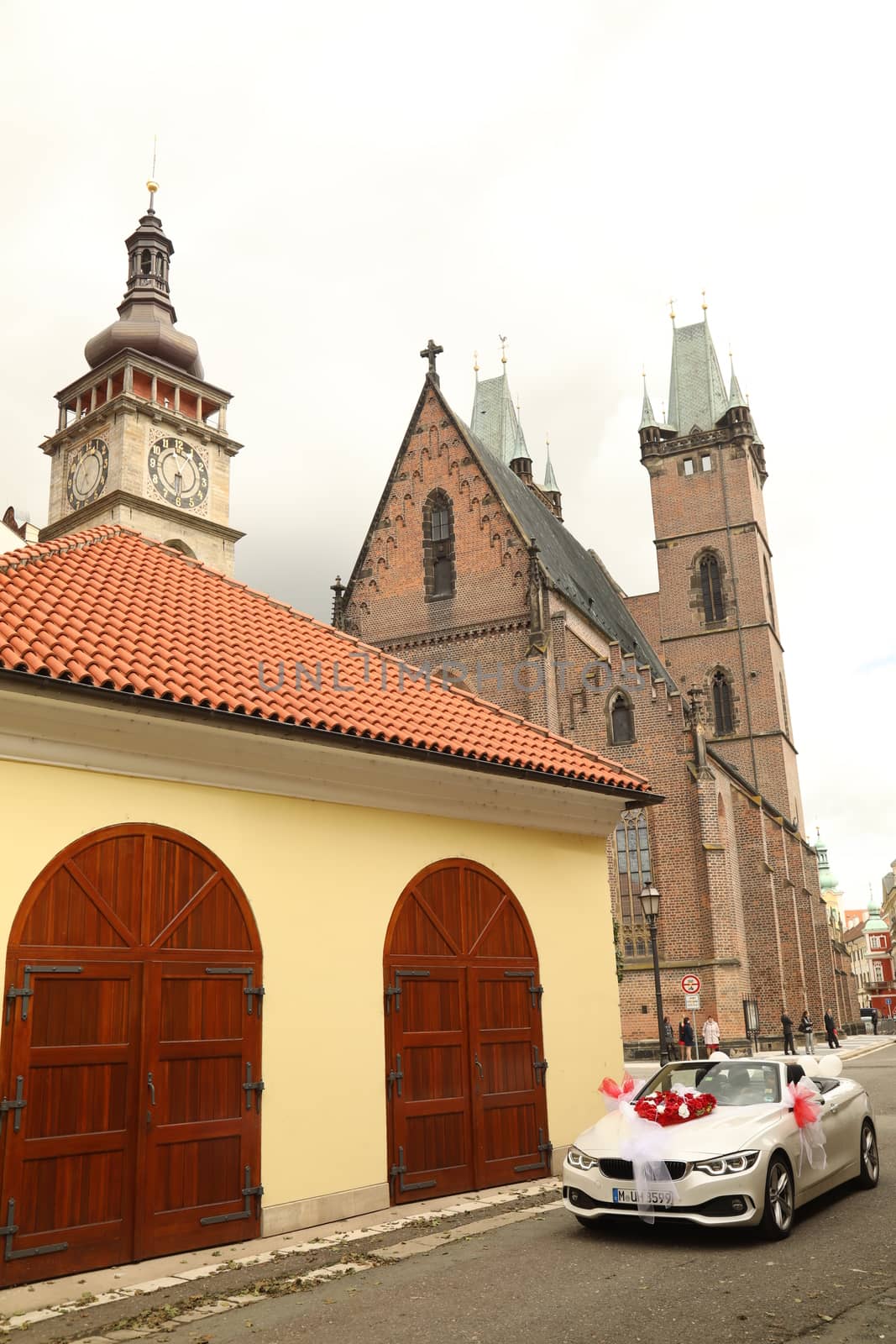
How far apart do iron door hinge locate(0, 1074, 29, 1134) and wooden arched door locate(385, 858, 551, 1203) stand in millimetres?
3542

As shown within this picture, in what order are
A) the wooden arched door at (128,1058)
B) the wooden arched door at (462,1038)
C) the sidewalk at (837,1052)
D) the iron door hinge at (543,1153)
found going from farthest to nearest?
the sidewalk at (837,1052) < the iron door hinge at (543,1153) < the wooden arched door at (462,1038) < the wooden arched door at (128,1058)

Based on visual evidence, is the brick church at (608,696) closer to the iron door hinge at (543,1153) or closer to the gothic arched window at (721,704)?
the gothic arched window at (721,704)

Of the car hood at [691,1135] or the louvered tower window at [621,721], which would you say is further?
the louvered tower window at [621,721]

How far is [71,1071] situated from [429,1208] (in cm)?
372

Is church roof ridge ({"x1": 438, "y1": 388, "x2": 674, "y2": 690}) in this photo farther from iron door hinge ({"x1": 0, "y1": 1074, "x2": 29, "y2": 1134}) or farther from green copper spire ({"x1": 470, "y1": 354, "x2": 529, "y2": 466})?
iron door hinge ({"x1": 0, "y1": 1074, "x2": 29, "y2": 1134})

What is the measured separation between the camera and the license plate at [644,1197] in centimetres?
816

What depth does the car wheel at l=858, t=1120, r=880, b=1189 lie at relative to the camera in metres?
10.2

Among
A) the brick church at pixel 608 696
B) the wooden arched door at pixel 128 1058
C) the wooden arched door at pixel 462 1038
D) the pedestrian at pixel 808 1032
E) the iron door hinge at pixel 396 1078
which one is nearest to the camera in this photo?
the wooden arched door at pixel 128 1058

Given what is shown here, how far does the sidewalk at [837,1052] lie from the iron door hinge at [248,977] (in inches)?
631

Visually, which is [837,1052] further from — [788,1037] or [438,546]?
[438,546]

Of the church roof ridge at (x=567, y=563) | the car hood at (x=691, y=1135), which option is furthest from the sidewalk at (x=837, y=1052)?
the car hood at (x=691, y=1135)

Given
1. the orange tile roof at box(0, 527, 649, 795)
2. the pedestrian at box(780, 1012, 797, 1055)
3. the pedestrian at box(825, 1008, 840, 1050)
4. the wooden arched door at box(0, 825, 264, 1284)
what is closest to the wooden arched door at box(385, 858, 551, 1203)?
the orange tile roof at box(0, 527, 649, 795)

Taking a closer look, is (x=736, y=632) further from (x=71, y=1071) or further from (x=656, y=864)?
(x=71, y=1071)

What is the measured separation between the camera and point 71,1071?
819cm
